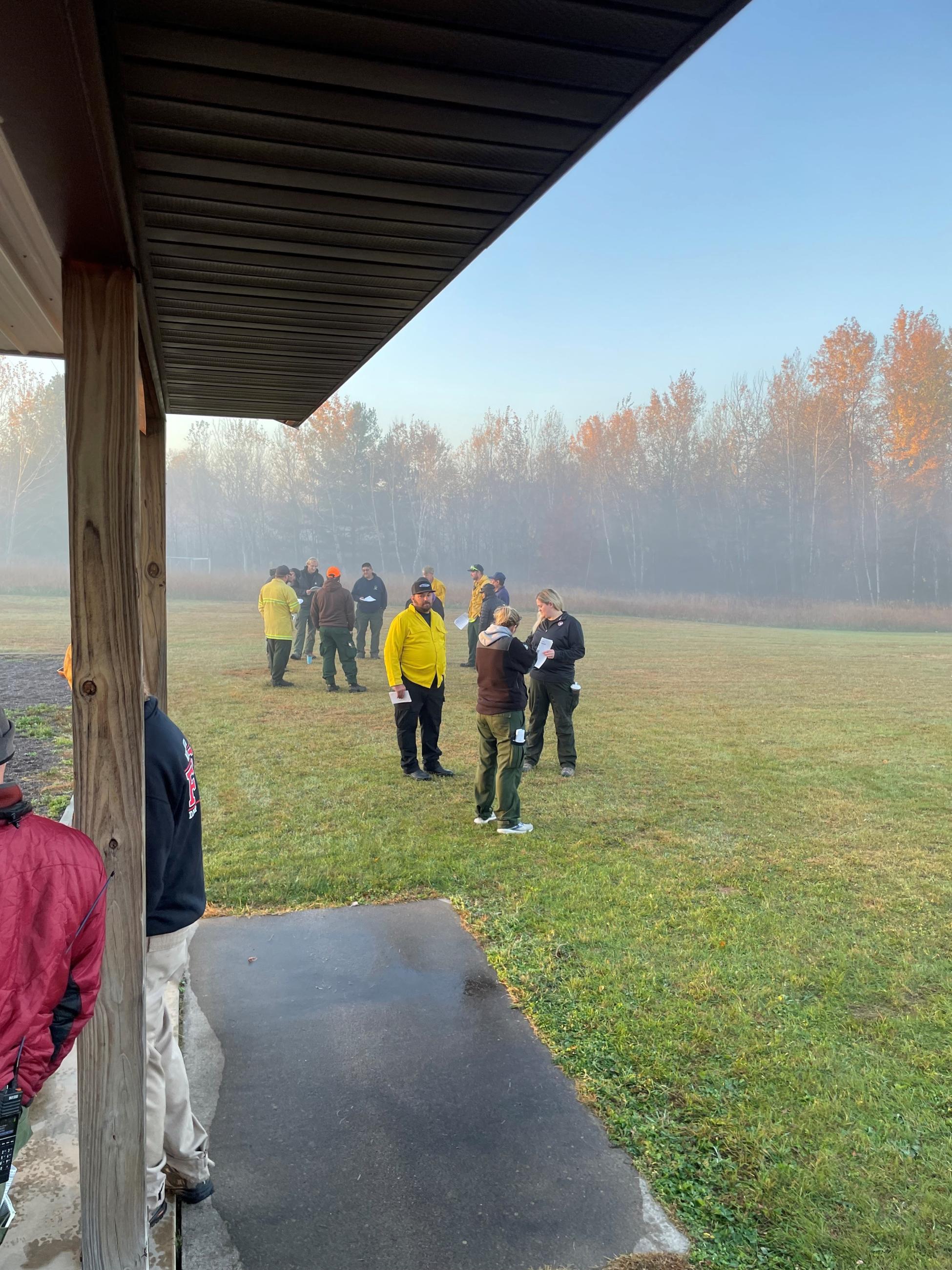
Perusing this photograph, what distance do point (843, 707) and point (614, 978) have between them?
11.0m

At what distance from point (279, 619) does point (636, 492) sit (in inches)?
1858

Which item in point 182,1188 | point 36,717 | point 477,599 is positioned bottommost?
point 182,1188

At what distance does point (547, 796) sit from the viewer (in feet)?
25.7

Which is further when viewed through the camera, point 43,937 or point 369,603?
point 369,603

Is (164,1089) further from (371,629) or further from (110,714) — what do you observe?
(371,629)

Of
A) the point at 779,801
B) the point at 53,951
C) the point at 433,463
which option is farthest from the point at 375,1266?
the point at 433,463

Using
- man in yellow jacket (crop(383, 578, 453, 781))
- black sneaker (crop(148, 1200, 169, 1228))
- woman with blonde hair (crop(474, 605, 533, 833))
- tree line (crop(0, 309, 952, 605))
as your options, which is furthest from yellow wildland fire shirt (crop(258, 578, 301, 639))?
tree line (crop(0, 309, 952, 605))

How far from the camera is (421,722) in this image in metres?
8.56

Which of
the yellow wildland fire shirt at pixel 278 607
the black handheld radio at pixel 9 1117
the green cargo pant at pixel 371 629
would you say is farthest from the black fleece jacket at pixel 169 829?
the green cargo pant at pixel 371 629

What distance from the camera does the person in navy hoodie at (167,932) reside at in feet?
7.89

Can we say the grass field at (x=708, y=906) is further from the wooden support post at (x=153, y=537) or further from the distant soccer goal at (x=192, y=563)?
the distant soccer goal at (x=192, y=563)

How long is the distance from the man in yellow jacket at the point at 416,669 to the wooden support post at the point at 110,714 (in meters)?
5.74

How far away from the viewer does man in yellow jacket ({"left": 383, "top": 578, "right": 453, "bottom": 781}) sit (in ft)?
26.5

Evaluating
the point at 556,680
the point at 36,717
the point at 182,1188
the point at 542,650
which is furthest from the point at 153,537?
the point at 36,717
